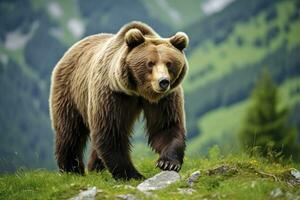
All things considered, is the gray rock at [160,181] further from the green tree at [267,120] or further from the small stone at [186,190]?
the green tree at [267,120]

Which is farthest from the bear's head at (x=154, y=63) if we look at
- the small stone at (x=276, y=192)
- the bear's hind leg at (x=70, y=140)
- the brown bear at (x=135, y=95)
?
the small stone at (x=276, y=192)

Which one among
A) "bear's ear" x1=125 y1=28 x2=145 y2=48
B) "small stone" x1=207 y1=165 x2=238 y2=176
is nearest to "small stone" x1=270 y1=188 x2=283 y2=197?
"small stone" x1=207 y1=165 x2=238 y2=176

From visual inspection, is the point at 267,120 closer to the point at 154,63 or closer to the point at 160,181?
the point at 154,63

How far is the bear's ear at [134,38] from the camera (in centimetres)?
1046

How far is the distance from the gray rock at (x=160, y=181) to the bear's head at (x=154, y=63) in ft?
4.09

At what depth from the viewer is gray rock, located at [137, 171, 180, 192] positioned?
365 inches

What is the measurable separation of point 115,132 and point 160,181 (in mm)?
1606

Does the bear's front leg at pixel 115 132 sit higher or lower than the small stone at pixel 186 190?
higher

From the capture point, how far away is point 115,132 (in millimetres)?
10820

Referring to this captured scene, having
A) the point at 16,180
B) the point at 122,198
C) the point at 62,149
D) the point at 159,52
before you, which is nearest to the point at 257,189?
the point at 122,198

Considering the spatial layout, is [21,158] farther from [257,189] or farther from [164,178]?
[257,189]

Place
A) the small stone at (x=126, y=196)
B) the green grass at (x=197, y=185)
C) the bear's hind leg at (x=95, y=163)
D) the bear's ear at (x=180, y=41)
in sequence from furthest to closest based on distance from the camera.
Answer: the bear's hind leg at (x=95, y=163) < the bear's ear at (x=180, y=41) < the small stone at (x=126, y=196) < the green grass at (x=197, y=185)

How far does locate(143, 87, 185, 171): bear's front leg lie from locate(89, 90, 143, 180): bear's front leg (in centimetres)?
34

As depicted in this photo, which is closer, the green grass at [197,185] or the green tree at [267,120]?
the green grass at [197,185]
